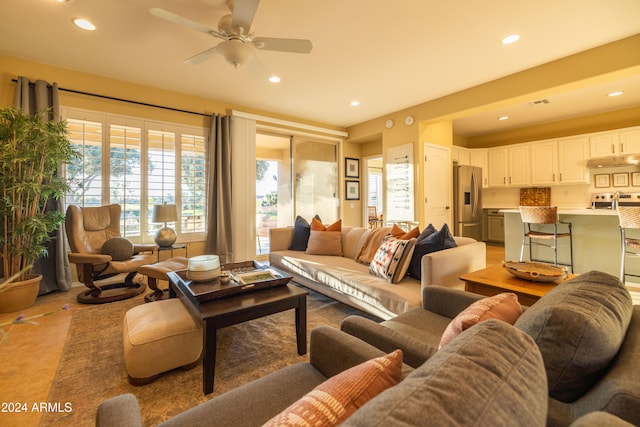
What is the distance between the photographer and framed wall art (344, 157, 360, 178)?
20.1 ft

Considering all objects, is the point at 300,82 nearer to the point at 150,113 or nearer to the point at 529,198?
the point at 150,113

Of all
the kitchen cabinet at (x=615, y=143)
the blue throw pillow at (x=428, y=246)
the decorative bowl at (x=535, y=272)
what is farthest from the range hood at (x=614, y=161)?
the blue throw pillow at (x=428, y=246)

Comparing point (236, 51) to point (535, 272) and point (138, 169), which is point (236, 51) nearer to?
point (138, 169)

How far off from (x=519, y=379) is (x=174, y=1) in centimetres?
307

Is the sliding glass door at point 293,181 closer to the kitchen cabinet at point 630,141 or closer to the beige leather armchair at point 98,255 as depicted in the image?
the beige leather armchair at point 98,255

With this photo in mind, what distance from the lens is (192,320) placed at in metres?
1.80

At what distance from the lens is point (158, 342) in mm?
1663

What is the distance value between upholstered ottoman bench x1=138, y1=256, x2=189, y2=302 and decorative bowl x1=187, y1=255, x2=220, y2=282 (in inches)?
33.2

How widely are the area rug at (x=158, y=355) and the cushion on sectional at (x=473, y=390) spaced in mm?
1544

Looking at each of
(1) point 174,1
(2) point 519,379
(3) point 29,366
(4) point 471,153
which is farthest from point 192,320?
(4) point 471,153

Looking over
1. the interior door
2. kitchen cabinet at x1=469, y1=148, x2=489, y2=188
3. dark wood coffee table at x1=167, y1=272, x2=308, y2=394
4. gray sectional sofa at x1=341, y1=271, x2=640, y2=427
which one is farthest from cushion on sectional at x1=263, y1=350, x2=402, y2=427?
kitchen cabinet at x1=469, y1=148, x2=489, y2=188

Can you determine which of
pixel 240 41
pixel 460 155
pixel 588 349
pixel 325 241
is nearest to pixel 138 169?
pixel 240 41

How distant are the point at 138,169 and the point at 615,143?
25.1 ft

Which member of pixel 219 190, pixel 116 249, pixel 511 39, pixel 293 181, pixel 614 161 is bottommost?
pixel 116 249
